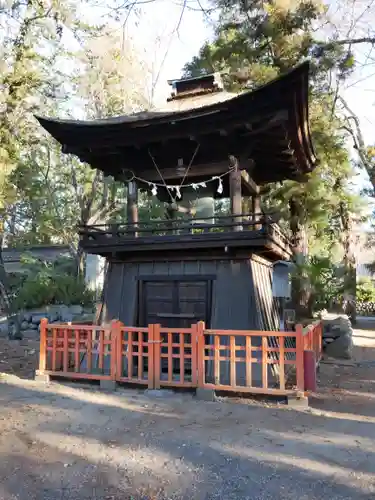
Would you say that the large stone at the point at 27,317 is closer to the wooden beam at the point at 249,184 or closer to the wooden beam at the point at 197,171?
the wooden beam at the point at 197,171

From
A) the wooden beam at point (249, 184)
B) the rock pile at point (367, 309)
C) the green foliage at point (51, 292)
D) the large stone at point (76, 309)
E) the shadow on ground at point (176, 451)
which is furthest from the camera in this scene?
the rock pile at point (367, 309)

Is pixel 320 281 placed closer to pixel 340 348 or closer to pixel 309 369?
pixel 340 348

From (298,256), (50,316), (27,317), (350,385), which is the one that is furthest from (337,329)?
(27,317)

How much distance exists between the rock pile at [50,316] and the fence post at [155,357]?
9.89m

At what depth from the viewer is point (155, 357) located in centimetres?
697

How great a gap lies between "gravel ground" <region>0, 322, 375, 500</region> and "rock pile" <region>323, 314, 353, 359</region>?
423 centimetres

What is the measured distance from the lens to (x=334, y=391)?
755cm

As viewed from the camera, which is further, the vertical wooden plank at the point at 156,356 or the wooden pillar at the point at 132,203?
the wooden pillar at the point at 132,203

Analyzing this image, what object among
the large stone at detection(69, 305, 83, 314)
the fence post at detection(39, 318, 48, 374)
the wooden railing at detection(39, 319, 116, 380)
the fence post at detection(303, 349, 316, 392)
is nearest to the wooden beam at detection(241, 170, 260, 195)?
the fence post at detection(303, 349, 316, 392)

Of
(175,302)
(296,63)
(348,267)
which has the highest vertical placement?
(296,63)

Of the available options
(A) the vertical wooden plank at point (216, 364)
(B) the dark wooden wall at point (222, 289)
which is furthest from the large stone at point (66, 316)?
(A) the vertical wooden plank at point (216, 364)

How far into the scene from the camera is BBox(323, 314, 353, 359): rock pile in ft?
35.9

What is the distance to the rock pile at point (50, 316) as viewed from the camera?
1655 centimetres

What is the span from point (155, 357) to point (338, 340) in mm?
6330
